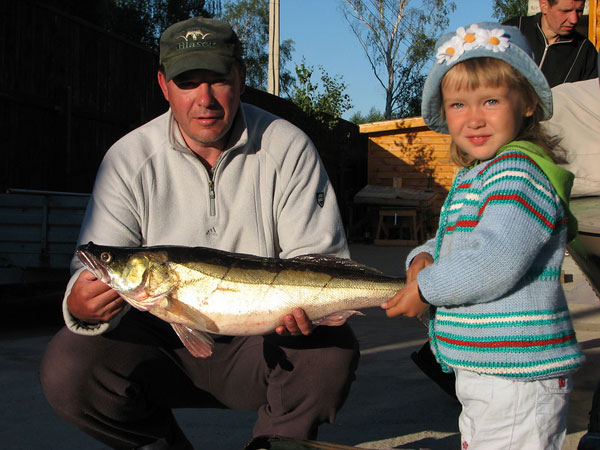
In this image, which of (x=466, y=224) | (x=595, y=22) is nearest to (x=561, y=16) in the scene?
(x=466, y=224)

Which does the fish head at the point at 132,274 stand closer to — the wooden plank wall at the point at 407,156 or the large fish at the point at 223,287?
the large fish at the point at 223,287

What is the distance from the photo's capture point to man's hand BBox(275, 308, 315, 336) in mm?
2707

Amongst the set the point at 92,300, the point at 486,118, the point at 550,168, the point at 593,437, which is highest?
the point at 486,118

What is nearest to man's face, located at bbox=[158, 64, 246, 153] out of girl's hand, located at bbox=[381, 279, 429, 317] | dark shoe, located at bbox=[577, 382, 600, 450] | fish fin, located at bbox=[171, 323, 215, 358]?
fish fin, located at bbox=[171, 323, 215, 358]

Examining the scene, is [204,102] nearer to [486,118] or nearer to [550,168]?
[486,118]

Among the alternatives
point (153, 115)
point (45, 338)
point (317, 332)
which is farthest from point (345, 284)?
point (153, 115)

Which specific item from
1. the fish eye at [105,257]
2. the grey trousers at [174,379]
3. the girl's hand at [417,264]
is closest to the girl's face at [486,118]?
the girl's hand at [417,264]

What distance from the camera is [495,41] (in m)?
2.56

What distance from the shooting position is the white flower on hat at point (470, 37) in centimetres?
257

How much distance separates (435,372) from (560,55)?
2.58m

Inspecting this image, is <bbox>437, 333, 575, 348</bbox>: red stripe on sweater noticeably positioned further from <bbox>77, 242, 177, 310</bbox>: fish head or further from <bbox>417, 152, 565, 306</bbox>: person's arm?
<bbox>77, 242, 177, 310</bbox>: fish head

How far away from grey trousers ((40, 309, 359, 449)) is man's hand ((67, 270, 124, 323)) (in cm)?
20

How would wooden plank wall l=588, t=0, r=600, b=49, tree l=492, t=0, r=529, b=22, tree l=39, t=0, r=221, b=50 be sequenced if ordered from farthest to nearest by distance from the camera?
tree l=492, t=0, r=529, b=22, tree l=39, t=0, r=221, b=50, wooden plank wall l=588, t=0, r=600, b=49

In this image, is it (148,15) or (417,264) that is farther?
(148,15)
